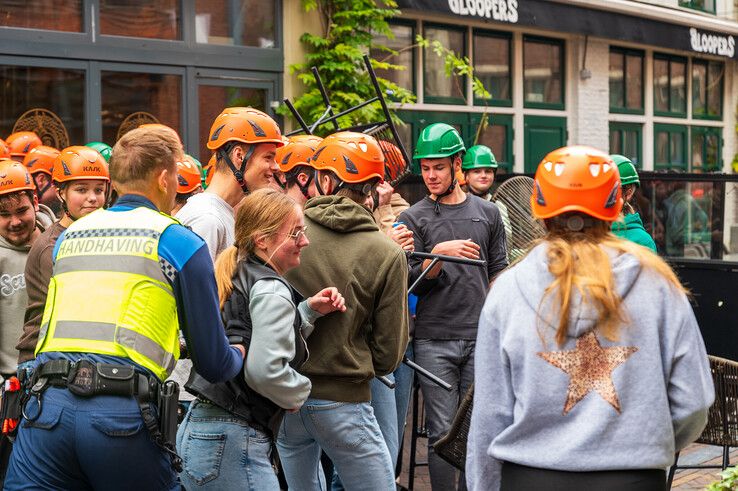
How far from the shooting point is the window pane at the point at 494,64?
15477 mm

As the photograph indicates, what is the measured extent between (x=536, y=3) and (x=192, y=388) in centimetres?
1258

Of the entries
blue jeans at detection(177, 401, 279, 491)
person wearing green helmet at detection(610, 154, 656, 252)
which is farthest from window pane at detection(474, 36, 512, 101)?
blue jeans at detection(177, 401, 279, 491)

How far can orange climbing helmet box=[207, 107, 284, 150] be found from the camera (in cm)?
497

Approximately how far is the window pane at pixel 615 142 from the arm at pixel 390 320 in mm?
14017

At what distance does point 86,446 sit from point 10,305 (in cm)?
246

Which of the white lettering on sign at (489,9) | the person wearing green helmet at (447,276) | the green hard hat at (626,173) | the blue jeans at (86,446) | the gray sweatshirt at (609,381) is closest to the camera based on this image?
the gray sweatshirt at (609,381)

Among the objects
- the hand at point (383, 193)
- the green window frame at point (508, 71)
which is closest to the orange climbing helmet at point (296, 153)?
the hand at point (383, 193)

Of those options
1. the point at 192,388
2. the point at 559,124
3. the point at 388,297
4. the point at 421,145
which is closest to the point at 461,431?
the point at 388,297

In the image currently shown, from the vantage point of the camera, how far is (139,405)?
129 inches

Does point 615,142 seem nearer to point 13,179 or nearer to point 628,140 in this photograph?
point 628,140

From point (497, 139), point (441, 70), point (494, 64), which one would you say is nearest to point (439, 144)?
point (441, 70)

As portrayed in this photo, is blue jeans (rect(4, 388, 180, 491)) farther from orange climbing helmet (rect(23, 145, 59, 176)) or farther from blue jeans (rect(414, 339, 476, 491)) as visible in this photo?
orange climbing helmet (rect(23, 145, 59, 176))

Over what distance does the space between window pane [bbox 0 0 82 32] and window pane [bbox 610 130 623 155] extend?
1018 centimetres

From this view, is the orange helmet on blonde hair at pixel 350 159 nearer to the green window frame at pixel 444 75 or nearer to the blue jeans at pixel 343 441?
the blue jeans at pixel 343 441
